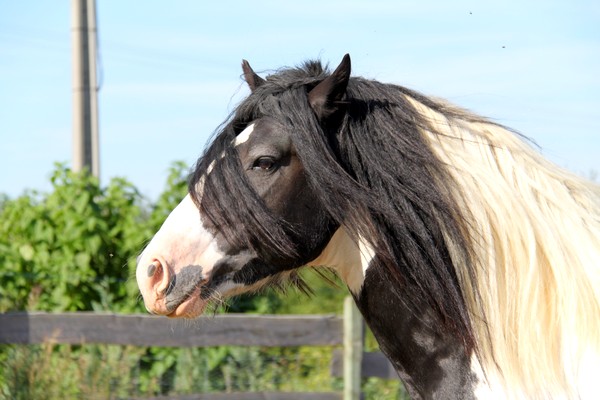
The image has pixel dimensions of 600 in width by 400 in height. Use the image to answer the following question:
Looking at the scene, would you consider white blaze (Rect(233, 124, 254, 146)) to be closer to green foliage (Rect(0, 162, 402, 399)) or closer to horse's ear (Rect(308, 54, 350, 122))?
horse's ear (Rect(308, 54, 350, 122))

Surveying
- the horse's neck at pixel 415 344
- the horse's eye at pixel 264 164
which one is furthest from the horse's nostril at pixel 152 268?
the horse's neck at pixel 415 344

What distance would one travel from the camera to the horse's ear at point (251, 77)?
9.43 ft

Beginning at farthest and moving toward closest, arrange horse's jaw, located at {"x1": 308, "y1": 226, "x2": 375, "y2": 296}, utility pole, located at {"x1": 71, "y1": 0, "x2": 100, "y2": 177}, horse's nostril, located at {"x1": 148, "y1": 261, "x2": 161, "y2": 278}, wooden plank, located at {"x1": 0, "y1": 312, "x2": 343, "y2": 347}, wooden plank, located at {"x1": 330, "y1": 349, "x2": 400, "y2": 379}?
utility pole, located at {"x1": 71, "y1": 0, "x2": 100, "y2": 177} → wooden plank, located at {"x1": 330, "y1": 349, "x2": 400, "y2": 379} → wooden plank, located at {"x1": 0, "y1": 312, "x2": 343, "y2": 347} → horse's jaw, located at {"x1": 308, "y1": 226, "x2": 375, "y2": 296} → horse's nostril, located at {"x1": 148, "y1": 261, "x2": 161, "y2": 278}

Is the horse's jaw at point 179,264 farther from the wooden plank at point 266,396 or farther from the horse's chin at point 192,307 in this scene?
the wooden plank at point 266,396

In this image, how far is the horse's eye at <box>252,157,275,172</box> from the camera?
2516 mm

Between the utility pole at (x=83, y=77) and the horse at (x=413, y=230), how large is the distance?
612cm

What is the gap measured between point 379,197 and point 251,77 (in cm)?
71

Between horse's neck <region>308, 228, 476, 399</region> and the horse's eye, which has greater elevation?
the horse's eye

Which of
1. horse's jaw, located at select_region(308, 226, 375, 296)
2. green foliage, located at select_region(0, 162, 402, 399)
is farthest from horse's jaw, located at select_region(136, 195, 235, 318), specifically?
green foliage, located at select_region(0, 162, 402, 399)

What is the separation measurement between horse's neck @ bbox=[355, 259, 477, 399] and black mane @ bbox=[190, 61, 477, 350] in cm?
5

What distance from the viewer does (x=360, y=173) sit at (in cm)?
251

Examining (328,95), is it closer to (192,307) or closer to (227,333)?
(192,307)

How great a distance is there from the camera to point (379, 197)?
2463 mm

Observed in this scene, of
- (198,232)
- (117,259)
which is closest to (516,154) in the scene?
(198,232)
